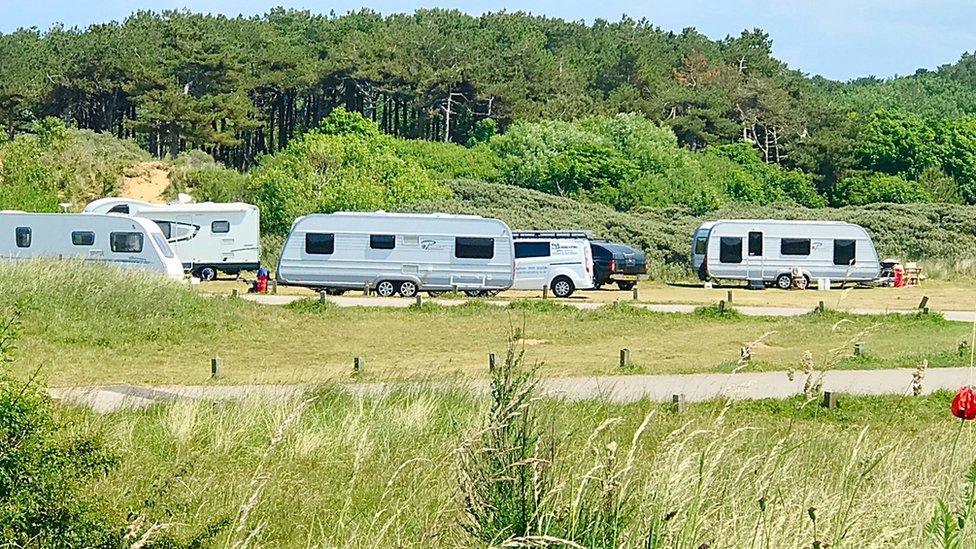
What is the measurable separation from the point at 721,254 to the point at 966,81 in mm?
119350

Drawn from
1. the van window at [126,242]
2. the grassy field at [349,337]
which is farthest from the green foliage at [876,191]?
the van window at [126,242]

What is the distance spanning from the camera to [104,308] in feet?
65.9

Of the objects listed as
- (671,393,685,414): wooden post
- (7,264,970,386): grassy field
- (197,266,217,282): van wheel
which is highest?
(197,266,217,282): van wheel

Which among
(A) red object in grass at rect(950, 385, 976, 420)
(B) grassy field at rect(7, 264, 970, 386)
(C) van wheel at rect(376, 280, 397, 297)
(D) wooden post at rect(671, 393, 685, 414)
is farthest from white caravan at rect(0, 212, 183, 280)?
(A) red object in grass at rect(950, 385, 976, 420)

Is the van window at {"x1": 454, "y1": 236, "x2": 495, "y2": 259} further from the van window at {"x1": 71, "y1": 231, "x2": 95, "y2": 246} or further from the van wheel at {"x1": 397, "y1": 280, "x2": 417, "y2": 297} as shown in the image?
the van window at {"x1": 71, "y1": 231, "x2": 95, "y2": 246}

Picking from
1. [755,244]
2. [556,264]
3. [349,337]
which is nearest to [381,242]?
[556,264]

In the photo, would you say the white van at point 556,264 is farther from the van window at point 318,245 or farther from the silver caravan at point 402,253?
the van window at point 318,245

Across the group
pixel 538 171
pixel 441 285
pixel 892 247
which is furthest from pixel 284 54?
pixel 441 285

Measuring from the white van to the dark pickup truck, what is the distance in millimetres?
1991

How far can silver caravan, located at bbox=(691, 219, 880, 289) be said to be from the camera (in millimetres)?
35125

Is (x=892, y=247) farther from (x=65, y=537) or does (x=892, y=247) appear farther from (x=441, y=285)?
(x=65, y=537)

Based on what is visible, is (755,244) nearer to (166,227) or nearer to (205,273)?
(205,273)

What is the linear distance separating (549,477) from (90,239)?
27303mm

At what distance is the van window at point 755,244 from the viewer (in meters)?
35.2
